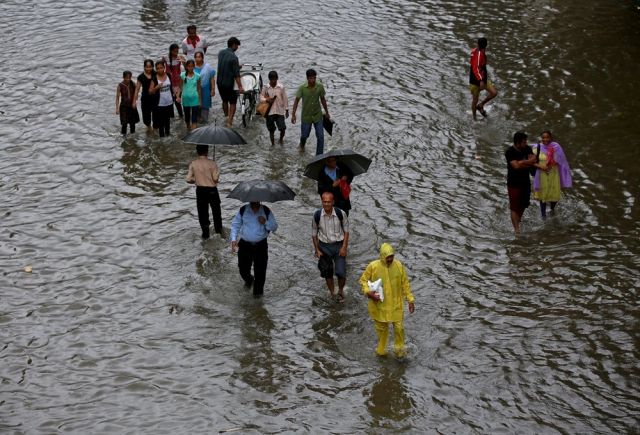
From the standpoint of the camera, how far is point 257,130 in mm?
19594

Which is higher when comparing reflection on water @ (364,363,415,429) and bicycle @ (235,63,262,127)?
bicycle @ (235,63,262,127)

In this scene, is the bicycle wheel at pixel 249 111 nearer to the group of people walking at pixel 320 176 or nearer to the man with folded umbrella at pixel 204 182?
the group of people walking at pixel 320 176

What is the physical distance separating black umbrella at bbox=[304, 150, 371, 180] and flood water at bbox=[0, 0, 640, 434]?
4.72ft

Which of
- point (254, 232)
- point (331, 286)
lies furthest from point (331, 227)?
point (254, 232)

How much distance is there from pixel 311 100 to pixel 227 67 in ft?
8.06

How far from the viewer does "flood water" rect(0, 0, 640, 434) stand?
11133 millimetres

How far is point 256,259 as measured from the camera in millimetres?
13211

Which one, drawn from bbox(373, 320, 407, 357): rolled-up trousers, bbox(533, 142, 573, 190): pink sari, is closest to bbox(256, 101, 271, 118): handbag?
bbox(533, 142, 573, 190): pink sari

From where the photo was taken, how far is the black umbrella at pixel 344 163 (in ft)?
45.1

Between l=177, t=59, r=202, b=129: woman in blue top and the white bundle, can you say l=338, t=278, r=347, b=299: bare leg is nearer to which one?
the white bundle

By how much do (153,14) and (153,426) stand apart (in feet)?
60.5

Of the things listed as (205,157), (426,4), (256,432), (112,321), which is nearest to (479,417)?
(256,432)

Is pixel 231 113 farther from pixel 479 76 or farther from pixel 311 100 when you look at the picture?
pixel 479 76

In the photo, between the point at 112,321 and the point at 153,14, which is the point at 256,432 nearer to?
the point at 112,321
